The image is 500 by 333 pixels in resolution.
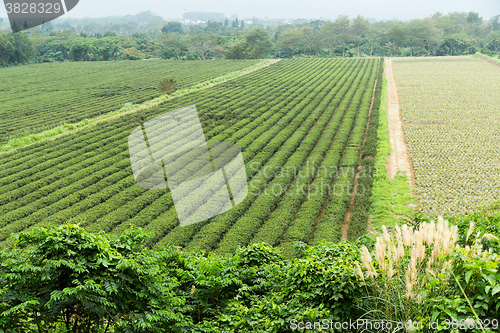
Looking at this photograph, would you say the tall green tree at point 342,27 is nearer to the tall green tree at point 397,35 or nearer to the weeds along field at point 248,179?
the tall green tree at point 397,35

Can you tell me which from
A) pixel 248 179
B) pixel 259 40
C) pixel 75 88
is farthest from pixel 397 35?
pixel 248 179

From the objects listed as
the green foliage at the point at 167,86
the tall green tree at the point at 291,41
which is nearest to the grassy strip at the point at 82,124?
the green foliage at the point at 167,86

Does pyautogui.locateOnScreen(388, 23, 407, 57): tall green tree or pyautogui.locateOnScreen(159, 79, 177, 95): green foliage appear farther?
pyautogui.locateOnScreen(388, 23, 407, 57): tall green tree

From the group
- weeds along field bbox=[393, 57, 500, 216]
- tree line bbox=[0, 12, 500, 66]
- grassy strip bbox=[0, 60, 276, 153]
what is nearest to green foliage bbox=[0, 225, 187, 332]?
weeds along field bbox=[393, 57, 500, 216]

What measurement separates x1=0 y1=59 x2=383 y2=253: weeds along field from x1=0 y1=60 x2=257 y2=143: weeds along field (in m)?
7.30

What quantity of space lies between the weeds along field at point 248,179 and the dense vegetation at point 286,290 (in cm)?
677

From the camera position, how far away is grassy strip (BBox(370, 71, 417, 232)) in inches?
573

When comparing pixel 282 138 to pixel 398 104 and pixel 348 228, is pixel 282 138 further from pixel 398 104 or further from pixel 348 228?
pixel 398 104

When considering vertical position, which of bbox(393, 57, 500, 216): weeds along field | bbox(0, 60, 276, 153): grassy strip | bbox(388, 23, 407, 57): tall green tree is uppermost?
bbox(388, 23, 407, 57): tall green tree

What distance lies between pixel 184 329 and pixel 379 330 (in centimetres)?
292

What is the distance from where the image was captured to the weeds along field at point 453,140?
1623 cm

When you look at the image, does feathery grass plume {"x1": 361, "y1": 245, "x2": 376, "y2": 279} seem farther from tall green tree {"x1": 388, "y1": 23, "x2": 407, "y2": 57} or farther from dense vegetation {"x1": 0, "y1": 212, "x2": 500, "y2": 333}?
tall green tree {"x1": 388, "y1": 23, "x2": 407, "y2": 57}

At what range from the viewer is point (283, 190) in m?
17.1

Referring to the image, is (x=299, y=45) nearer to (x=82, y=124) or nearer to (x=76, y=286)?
(x=82, y=124)
